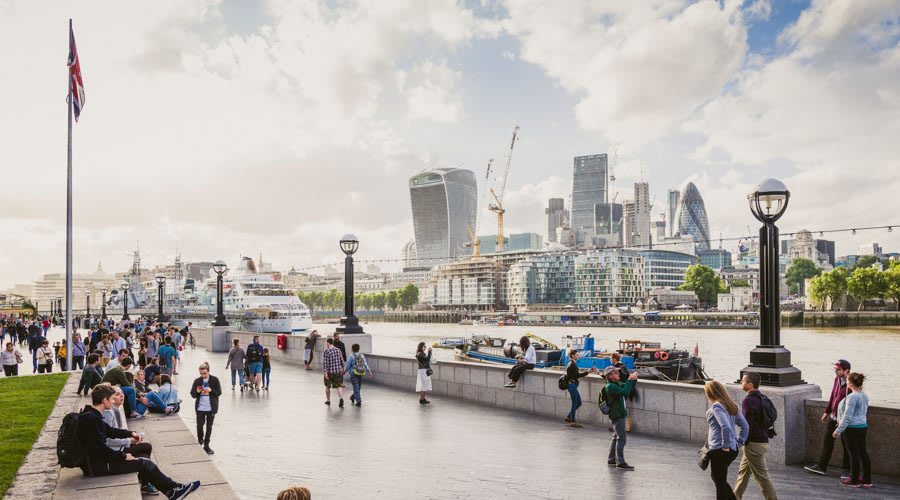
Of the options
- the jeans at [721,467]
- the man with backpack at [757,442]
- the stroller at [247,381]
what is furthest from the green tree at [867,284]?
the jeans at [721,467]

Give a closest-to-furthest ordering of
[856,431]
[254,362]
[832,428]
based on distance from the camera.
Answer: [856,431]
[832,428]
[254,362]

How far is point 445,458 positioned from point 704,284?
173334 mm

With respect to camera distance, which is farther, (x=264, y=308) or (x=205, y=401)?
(x=264, y=308)

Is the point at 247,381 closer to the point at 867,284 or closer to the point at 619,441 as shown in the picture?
the point at 619,441

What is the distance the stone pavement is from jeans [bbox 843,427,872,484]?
0.70 ft

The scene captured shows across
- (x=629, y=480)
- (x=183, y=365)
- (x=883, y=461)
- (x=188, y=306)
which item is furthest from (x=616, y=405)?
(x=188, y=306)

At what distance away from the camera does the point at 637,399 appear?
13398mm

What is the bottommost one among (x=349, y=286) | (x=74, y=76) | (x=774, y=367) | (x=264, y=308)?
(x=264, y=308)

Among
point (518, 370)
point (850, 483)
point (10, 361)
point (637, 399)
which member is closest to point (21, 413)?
point (518, 370)

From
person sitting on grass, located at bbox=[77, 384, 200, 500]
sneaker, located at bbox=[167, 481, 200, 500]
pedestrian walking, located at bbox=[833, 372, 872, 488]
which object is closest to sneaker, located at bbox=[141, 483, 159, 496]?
person sitting on grass, located at bbox=[77, 384, 200, 500]

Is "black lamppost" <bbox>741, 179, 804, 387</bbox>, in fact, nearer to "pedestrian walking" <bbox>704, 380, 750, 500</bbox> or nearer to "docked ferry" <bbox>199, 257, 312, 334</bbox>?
"pedestrian walking" <bbox>704, 380, 750, 500</bbox>

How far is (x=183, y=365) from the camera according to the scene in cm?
2839

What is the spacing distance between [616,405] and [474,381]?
7.33m

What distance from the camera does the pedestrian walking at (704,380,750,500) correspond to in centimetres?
781
